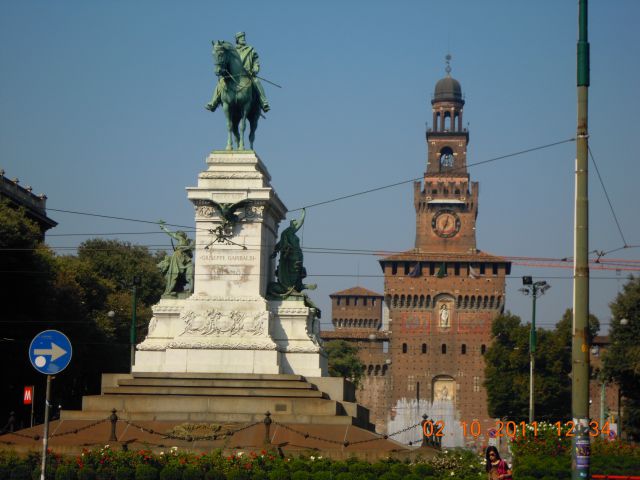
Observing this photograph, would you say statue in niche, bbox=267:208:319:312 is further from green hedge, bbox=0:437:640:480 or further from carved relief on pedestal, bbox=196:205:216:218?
green hedge, bbox=0:437:640:480

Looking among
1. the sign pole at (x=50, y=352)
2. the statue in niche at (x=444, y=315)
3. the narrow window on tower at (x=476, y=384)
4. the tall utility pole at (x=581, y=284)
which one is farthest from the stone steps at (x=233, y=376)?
the statue in niche at (x=444, y=315)

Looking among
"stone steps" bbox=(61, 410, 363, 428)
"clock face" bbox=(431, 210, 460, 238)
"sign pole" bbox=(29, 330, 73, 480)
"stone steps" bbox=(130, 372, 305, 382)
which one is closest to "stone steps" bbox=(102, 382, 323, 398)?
"stone steps" bbox=(130, 372, 305, 382)

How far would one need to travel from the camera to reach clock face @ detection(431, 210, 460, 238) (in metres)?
151

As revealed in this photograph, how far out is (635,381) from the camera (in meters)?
61.2

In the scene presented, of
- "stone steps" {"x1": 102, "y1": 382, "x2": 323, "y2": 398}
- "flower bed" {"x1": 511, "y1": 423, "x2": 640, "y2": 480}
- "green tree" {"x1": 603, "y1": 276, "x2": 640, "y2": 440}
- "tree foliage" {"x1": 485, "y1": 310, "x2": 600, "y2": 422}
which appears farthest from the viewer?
"tree foliage" {"x1": 485, "y1": 310, "x2": 600, "y2": 422}

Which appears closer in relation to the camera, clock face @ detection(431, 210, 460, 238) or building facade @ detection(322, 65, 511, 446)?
building facade @ detection(322, 65, 511, 446)

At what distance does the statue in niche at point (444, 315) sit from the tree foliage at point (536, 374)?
43100 mm

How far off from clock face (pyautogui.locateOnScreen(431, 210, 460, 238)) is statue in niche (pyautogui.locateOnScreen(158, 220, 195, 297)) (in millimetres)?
112918

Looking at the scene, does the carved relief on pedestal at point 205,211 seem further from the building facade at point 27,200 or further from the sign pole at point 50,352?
the building facade at point 27,200

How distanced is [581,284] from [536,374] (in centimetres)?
7020

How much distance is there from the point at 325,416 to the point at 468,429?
100946mm

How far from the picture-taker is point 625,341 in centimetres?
6081

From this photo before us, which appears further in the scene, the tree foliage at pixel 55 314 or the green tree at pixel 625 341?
the green tree at pixel 625 341

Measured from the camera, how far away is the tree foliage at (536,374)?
88125mm
